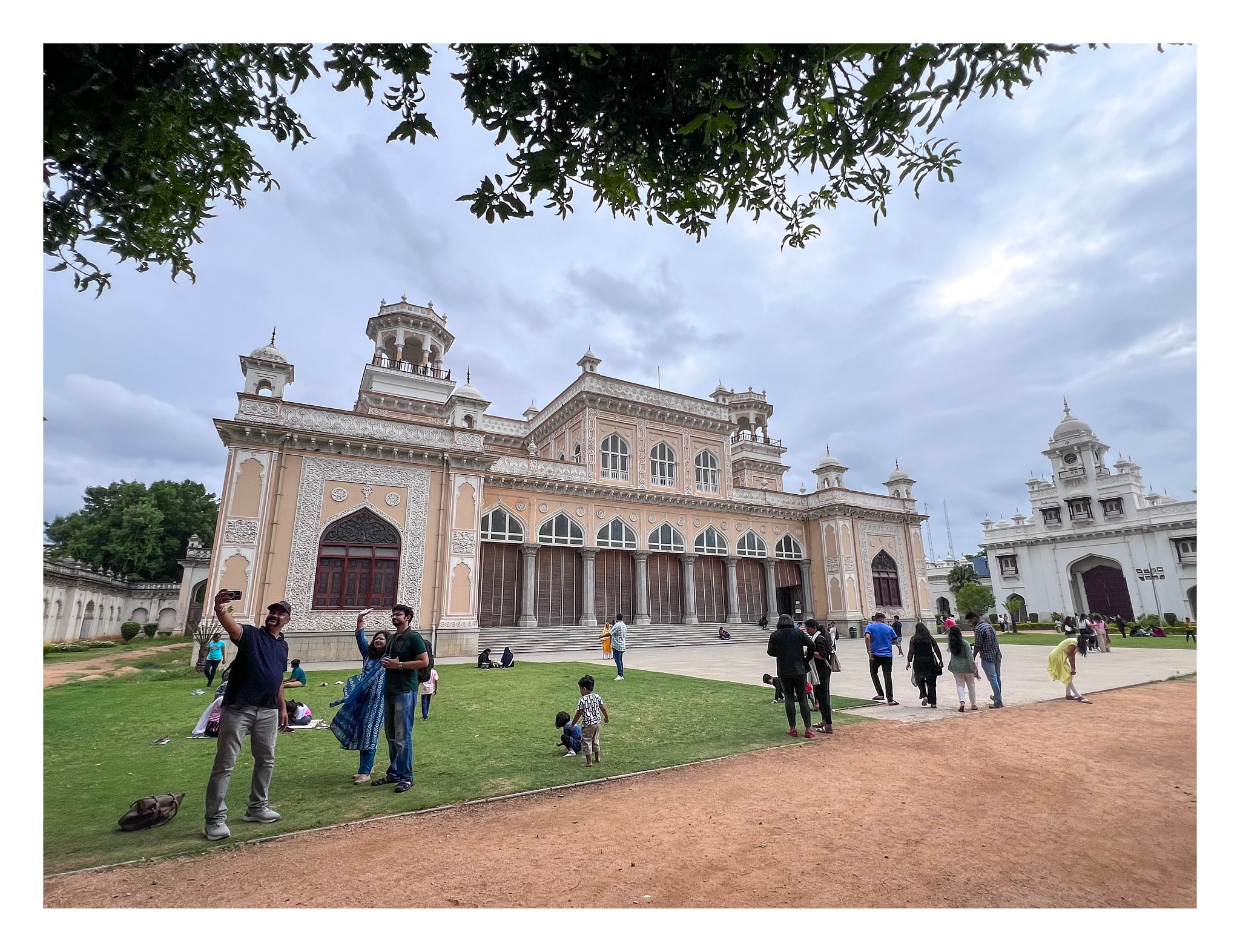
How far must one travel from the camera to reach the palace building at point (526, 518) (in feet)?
53.5

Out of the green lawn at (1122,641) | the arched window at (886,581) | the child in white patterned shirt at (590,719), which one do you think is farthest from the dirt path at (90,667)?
the arched window at (886,581)

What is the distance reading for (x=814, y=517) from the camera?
2872 centimetres

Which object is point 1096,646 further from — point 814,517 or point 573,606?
point 573,606

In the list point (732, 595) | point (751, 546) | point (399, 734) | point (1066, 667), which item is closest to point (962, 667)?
point (1066, 667)

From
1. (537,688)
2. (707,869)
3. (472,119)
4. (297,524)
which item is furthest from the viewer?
(297,524)

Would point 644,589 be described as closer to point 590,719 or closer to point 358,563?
point 358,563

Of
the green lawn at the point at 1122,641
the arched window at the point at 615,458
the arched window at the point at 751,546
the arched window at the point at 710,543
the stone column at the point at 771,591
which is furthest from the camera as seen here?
the stone column at the point at 771,591

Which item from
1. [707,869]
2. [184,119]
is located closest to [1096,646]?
[707,869]

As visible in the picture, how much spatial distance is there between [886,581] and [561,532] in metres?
17.5

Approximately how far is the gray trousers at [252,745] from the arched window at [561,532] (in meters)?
17.9

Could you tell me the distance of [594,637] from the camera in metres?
21.5

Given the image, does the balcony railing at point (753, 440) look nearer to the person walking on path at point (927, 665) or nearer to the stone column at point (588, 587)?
the stone column at point (588, 587)

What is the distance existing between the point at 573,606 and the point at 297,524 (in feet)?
34.9

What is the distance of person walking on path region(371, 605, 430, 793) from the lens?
5.05m
